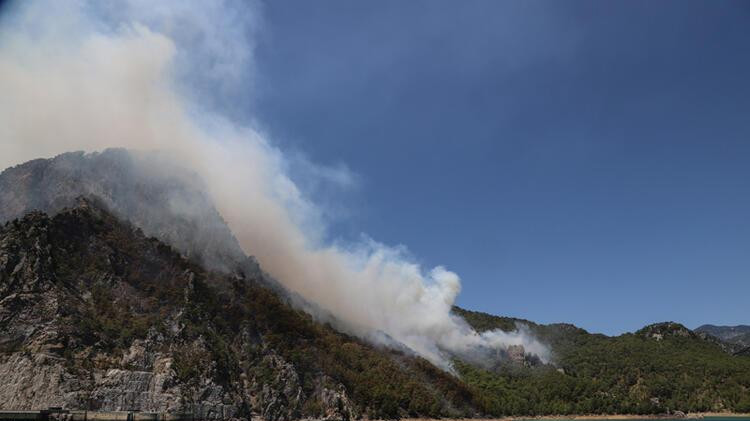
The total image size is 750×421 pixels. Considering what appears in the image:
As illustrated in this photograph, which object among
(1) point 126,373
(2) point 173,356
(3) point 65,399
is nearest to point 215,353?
(2) point 173,356

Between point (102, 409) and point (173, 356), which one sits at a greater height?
point (173, 356)

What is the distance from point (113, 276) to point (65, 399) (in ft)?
183

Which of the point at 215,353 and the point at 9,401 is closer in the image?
the point at 9,401

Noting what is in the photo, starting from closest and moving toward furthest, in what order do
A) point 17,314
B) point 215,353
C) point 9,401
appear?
point 9,401 < point 17,314 < point 215,353

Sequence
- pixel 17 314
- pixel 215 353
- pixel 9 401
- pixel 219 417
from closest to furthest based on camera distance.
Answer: pixel 9 401 < pixel 17 314 < pixel 219 417 < pixel 215 353

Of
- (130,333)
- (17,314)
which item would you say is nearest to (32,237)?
(17,314)

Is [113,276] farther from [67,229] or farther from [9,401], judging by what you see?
[9,401]

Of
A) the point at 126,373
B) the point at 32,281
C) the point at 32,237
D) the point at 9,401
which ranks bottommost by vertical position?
the point at 9,401

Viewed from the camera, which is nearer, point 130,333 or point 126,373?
point 126,373

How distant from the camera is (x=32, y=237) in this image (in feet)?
593

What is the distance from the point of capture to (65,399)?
490 feet

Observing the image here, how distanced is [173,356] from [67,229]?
57.0 m

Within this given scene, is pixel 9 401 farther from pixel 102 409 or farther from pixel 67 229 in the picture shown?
pixel 67 229

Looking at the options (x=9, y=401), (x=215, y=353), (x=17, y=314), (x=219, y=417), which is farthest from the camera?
(x=215, y=353)
